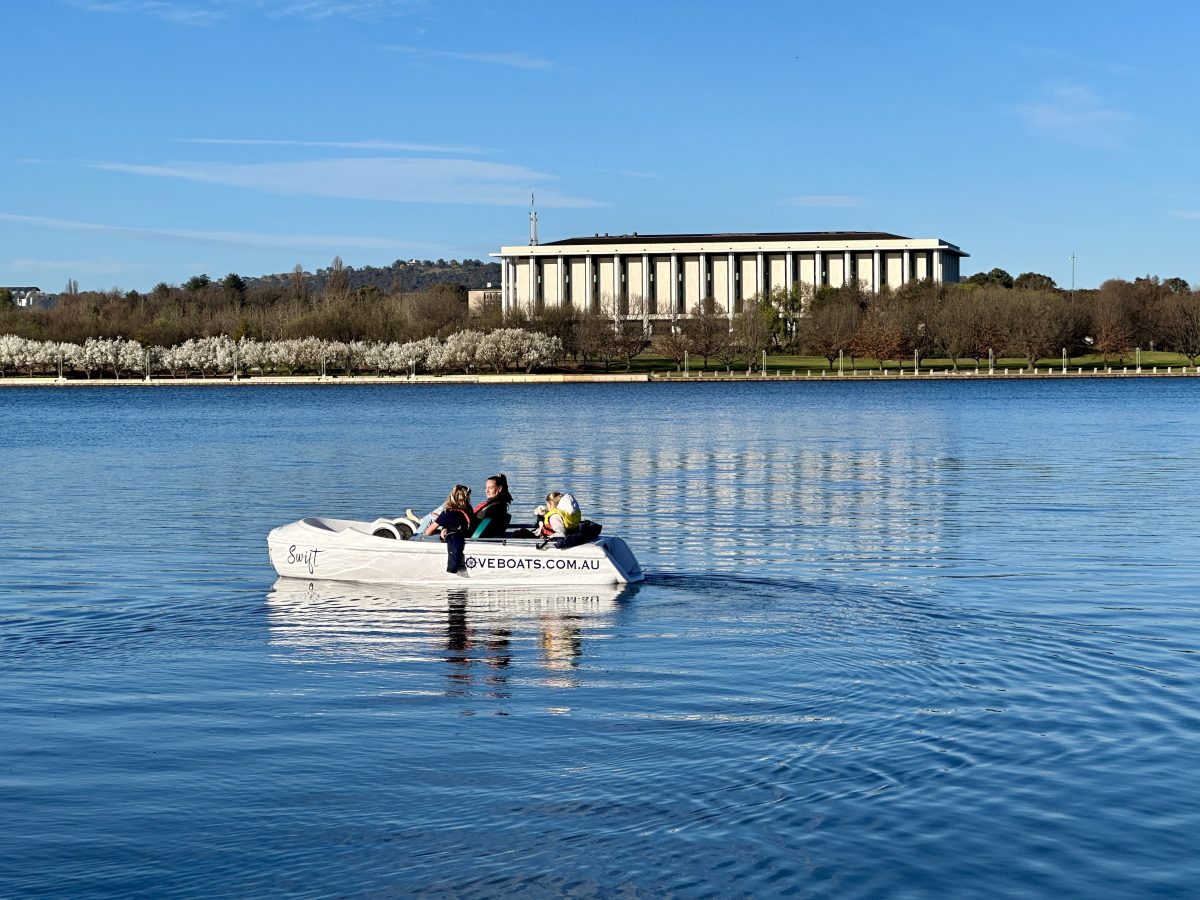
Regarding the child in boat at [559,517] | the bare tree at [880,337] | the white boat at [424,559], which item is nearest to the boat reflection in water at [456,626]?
the white boat at [424,559]

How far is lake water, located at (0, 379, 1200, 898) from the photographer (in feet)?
39.3

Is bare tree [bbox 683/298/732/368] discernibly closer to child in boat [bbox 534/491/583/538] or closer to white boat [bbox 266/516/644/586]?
white boat [bbox 266/516/644/586]

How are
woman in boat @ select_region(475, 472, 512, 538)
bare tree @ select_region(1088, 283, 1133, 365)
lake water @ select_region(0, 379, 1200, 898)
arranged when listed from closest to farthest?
1. lake water @ select_region(0, 379, 1200, 898)
2. woman in boat @ select_region(475, 472, 512, 538)
3. bare tree @ select_region(1088, 283, 1133, 365)

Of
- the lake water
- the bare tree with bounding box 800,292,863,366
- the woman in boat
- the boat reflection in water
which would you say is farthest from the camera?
the bare tree with bounding box 800,292,863,366

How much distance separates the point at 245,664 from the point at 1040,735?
9694mm

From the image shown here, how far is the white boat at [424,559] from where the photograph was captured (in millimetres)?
24172

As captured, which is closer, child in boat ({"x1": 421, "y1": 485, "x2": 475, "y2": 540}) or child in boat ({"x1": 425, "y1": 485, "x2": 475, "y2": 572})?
child in boat ({"x1": 425, "y1": 485, "x2": 475, "y2": 572})

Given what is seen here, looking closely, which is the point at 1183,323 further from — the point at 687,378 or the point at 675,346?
the point at 675,346

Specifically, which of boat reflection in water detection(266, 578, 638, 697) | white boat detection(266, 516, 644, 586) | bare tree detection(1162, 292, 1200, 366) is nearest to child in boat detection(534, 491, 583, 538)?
white boat detection(266, 516, 644, 586)

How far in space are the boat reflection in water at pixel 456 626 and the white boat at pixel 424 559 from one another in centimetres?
21

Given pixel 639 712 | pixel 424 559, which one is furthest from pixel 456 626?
pixel 639 712

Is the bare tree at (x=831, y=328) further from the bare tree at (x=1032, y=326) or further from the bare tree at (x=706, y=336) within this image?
the bare tree at (x=1032, y=326)

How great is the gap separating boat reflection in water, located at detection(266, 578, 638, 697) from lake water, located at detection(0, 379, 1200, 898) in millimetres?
85

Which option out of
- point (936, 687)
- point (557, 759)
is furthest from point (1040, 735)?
point (557, 759)
